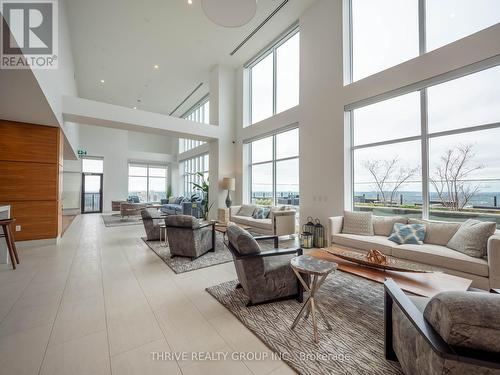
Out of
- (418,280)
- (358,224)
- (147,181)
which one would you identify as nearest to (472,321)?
(418,280)

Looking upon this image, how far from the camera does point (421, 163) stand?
12.7ft

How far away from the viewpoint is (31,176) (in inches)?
188

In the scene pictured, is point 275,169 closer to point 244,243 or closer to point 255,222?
point 255,222

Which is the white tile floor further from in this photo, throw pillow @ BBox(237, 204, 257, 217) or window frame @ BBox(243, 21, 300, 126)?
window frame @ BBox(243, 21, 300, 126)

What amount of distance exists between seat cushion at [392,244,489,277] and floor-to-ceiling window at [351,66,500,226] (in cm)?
96

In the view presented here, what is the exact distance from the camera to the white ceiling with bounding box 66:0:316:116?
212 inches

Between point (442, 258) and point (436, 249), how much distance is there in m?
0.23

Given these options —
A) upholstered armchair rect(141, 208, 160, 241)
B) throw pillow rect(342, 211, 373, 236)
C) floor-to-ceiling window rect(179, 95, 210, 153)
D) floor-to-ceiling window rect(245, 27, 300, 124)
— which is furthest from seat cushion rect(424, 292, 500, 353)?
floor-to-ceiling window rect(179, 95, 210, 153)

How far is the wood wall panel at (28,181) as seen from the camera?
456 cm

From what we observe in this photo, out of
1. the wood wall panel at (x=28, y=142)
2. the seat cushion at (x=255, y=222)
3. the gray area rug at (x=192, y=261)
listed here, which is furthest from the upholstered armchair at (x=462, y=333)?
the wood wall panel at (x=28, y=142)

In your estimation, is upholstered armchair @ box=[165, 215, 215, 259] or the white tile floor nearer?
the white tile floor

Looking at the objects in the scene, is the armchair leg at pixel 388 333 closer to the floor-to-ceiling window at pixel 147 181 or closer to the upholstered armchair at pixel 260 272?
the upholstered armchair at pixel 260 272

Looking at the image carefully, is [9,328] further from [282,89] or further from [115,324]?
[282,89]

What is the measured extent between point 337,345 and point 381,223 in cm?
288
